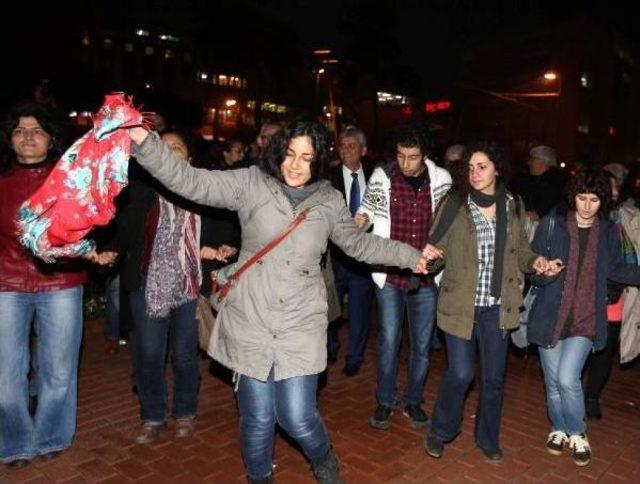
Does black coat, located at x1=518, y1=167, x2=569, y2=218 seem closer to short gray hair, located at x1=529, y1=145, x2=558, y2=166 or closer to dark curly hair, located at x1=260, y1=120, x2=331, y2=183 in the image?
short gray hair, located at x1=529, y1=145, x2=558, y2=166

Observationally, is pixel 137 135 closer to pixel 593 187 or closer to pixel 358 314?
pixel 593 187

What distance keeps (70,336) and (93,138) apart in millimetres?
1688

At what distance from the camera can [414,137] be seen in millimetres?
4852

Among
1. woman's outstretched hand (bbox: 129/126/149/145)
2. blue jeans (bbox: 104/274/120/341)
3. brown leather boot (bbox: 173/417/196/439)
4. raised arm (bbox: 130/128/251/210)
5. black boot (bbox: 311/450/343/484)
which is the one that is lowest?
brown leather boot (bbox: 173/417/196/439)

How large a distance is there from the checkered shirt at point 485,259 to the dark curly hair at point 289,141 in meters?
1.35

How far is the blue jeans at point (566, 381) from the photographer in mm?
4406

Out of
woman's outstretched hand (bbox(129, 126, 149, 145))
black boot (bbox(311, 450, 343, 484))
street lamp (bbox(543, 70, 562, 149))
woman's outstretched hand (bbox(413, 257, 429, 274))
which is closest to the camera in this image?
woman's outstretched hand (bbox(129, 126, 149, 145))

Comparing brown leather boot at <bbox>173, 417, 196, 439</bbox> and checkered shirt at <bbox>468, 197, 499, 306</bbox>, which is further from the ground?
checkered shirt at <bbox>468, 197, 499, 306</bbox>

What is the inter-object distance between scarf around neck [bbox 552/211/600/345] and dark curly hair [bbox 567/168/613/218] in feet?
0.82

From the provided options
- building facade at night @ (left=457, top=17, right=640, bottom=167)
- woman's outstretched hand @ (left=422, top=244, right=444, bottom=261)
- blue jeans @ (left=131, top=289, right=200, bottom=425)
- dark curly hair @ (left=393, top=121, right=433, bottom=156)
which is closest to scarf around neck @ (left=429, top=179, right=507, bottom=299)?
woman's outstretched hand @ (left=422, top=244, right=444, bottom=261)

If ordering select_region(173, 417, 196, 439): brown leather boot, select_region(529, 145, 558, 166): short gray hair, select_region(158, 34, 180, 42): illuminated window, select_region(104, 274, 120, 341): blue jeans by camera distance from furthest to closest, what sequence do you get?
select_region(158, 34, 180, 42): illuminated window < select_region(529, 145, 558, 166): short gray hair < select_region(104, 274, 120, 341): blue jeans < select_region(173, 417, 196, 439): brown leather boot

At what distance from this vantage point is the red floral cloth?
2.97m

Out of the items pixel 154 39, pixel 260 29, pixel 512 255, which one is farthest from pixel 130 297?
pixel 154 39

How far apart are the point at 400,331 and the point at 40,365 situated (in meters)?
2.84
